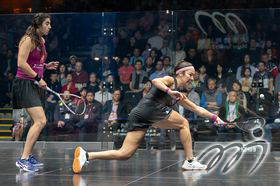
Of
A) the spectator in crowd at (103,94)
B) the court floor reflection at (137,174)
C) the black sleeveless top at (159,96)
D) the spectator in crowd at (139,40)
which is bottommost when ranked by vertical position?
the court floor reflection at (137,174)

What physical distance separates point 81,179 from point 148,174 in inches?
36.8

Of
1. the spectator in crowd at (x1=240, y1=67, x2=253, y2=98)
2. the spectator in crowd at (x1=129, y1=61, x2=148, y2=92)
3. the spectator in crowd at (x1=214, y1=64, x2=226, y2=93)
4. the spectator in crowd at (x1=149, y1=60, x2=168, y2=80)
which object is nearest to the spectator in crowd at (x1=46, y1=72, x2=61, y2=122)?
the spectator in crowd at (x1=129, y1=61, x2=148, y2=92)

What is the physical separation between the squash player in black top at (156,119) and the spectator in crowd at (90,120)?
15.6 feet

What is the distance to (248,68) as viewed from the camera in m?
12.7

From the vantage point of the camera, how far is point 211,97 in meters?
12.7

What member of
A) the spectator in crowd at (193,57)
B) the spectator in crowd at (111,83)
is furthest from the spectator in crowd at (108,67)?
the spectator in crowd at (193,57)

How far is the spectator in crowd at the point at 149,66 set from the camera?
42.7 ft

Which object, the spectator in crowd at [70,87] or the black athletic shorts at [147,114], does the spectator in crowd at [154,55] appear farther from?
the black athletic shorts at [147,114]

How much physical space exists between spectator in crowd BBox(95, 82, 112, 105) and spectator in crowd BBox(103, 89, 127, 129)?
Answer: 3.1 inches

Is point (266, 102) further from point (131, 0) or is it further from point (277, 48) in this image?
point (131, 0)

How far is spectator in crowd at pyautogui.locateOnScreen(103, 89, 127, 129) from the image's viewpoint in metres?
13.1

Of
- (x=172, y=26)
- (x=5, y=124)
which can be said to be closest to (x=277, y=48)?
(x=172, y=26)

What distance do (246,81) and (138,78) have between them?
206 cm

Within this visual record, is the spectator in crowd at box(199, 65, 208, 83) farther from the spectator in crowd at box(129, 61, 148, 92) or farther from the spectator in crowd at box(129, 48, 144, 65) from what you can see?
the spectator in crowd at box(129, 48, 144, 65)
